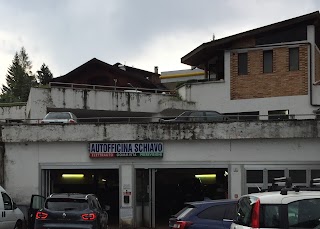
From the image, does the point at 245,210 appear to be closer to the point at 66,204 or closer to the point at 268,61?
the point at 66,204

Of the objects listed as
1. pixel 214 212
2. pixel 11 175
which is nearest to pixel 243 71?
pixel 11 175

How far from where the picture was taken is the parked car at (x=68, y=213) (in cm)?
1389

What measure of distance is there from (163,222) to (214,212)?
12638 mm

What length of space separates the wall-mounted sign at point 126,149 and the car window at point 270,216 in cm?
1399

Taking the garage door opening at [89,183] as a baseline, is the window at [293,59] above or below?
above

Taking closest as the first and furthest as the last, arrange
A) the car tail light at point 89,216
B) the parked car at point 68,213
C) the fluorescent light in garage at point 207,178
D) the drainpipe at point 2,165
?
the parked car at point 68,213
the car tail light at point 89,216
the drainpipe at point 2,165
the fluorescent light in garage at point 207,178

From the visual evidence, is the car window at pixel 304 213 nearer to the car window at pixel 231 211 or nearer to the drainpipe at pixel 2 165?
the car window at pixel 231 211

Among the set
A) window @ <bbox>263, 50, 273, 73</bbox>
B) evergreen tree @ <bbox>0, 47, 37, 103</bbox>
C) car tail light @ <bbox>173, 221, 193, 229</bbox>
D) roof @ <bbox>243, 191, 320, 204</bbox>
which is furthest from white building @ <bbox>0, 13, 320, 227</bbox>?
evergreen tree @ <bbox>0, 47, 37, 103</bbox>

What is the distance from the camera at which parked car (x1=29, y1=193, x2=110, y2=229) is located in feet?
45.6

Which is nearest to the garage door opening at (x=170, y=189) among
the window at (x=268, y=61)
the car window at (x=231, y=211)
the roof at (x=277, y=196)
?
the window at (x=268, y=61)

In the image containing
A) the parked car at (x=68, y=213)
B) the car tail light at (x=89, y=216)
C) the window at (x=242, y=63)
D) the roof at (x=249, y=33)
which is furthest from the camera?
the window at (x=242, y=63)

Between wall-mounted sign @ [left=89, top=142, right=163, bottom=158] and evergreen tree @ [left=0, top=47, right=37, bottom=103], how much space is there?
7249 centimetres

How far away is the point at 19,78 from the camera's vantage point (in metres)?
97.5

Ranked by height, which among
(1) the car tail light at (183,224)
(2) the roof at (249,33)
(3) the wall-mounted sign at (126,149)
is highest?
(2) the roof at (249,33)
